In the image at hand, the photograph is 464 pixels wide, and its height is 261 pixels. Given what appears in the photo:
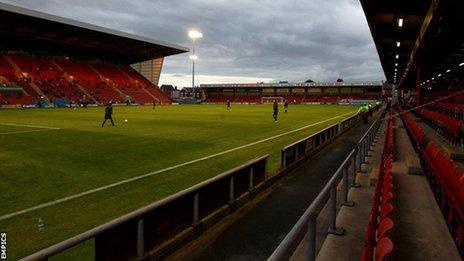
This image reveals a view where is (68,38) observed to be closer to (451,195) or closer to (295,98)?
(295,98)

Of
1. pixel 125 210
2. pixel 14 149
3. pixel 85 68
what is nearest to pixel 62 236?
pixel 125 210

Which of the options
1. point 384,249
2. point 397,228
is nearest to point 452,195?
point 397,228

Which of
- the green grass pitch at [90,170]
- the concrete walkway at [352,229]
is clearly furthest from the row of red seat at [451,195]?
the green grass pitch at [90,170]

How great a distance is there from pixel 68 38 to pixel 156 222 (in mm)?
58963

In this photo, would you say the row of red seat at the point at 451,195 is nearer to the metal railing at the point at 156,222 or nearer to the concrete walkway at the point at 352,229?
the concrete walkway at the point at 352,229

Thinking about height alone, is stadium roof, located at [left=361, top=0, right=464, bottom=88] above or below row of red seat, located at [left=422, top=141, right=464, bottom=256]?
above

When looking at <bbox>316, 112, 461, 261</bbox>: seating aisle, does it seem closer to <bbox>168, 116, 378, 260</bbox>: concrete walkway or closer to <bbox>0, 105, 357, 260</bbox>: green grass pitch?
<bbox>168, 116, 378, 260</bbox>: concrete walkway

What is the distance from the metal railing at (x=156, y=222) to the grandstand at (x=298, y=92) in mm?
82938

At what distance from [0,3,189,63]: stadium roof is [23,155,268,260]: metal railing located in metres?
44.6

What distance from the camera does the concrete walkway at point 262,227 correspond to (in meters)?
→ 5.14

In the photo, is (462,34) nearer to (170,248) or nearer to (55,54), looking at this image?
(170,248)

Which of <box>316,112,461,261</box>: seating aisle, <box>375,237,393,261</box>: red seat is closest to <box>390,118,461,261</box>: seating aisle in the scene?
<box>316,112,461,261</box>: seating aisle

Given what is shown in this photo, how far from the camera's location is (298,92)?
10200cm

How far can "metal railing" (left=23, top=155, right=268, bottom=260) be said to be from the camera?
407 cm
